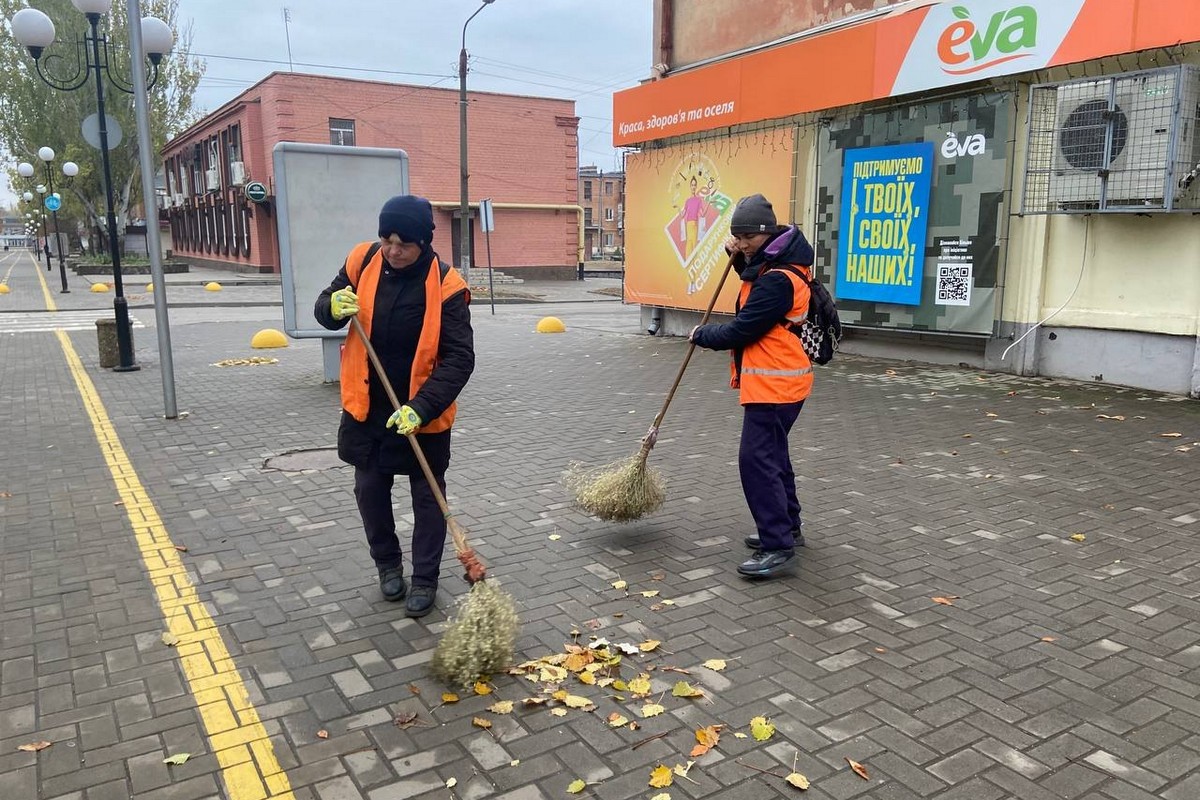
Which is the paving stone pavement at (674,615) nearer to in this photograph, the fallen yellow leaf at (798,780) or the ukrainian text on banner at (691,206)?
the fallen yellow leaf at (798,780)

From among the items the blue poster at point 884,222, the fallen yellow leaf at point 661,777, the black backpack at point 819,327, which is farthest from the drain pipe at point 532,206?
the fallen yellow leaf at point 661,777

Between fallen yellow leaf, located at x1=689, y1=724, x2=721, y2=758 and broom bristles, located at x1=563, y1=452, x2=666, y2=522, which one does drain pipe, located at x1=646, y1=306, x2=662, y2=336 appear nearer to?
broom bristles, located at x1=563, y1=452, x2=666, y2=522

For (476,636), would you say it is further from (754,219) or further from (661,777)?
(754,219)

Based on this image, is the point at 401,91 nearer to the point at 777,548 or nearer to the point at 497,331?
the point at 497,331

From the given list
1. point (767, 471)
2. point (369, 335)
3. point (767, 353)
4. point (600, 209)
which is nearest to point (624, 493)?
point (767, 471)

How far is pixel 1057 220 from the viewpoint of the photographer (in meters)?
9.59

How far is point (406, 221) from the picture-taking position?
3.66 metres

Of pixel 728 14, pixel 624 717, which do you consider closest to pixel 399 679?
pixel 624 717

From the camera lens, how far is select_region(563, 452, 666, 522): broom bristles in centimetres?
492

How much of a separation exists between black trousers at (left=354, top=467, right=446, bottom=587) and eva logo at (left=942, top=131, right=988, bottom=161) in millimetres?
8640

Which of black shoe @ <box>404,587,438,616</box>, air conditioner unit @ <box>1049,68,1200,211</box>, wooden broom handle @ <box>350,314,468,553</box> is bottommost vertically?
black shoe @ <box>404,587,438,616</box>

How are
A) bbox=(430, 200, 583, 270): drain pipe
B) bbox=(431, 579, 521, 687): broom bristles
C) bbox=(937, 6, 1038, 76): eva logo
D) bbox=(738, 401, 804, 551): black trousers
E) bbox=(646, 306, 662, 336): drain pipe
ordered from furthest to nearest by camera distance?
bbox=(430, 200, 583, 270): drain pipe → bbox=(646, 306, 662, 336): drain pipe → bbox=(937, 6, 1038, 76): eva logo → bbox=(738, 401, 804, 551): black trousers → bbox=(431, 579, 521, 687): broom bristles

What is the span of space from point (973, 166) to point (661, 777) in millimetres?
9442

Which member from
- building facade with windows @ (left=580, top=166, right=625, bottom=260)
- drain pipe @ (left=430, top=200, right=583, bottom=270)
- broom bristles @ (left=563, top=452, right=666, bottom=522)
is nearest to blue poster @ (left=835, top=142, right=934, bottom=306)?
broom bristles @ (left=563, top=452, right=666, bottom=522)
